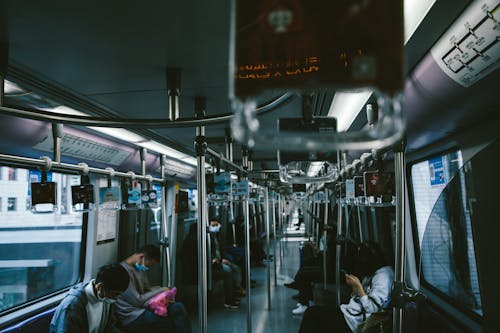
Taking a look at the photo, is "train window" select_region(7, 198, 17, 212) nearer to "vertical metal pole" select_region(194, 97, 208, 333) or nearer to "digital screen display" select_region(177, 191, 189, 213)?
"digital screen display" select_region(177, 191, 189, 213)

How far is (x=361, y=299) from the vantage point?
286 cm

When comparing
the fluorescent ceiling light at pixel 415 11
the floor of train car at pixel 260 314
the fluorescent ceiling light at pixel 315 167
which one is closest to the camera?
the fluorescent ceiling light at pixel 415 11

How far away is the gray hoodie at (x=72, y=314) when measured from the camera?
96.8 inches

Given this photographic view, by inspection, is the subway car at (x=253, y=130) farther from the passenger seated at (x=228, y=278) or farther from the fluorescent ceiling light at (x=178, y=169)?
the passenger seated at (x=228, y=278)

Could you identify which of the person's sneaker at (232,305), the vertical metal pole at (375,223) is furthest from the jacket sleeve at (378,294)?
the person's sneaker at (232,305)

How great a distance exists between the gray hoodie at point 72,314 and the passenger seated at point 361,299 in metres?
2.04

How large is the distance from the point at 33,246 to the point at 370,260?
10.8 feet

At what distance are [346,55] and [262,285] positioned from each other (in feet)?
21.7

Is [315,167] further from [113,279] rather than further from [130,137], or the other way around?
[130,137]

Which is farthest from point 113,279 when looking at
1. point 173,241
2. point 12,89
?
point 173,241

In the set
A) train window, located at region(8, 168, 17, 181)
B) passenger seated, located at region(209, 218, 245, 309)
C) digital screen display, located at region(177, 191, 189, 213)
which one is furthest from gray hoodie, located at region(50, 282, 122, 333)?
passenger seated, located at region(209, 218, 245, 309)

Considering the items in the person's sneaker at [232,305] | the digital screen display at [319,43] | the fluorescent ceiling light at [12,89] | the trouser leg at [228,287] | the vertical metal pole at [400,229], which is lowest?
the person's sneaker at [232,305]

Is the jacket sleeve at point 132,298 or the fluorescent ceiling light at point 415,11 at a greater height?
the fluorescent ceiling light at point 415,11

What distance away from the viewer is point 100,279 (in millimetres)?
2725
